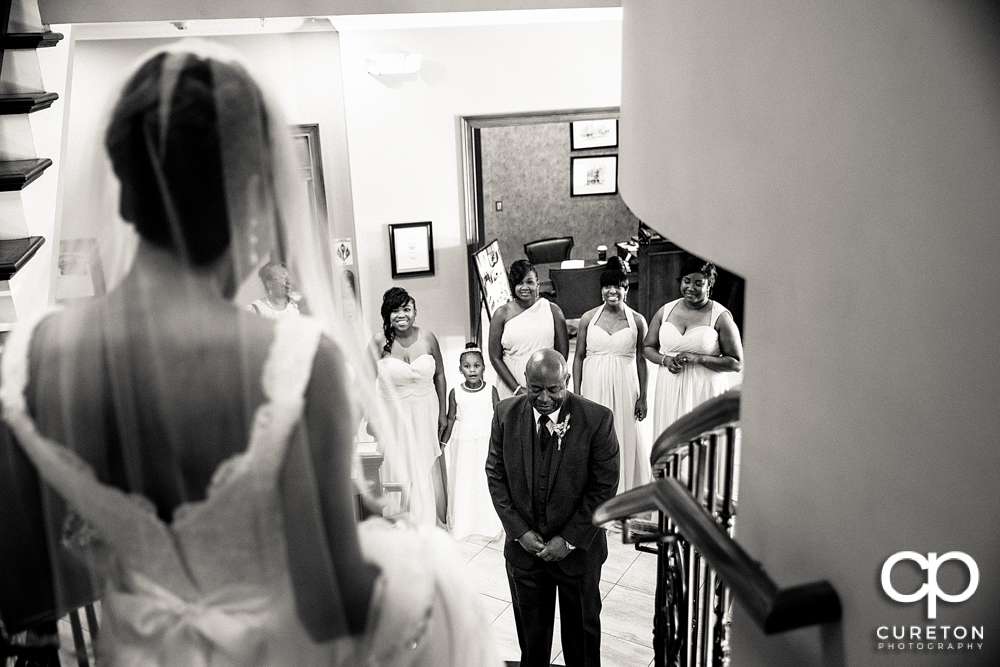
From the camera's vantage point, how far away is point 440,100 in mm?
6723

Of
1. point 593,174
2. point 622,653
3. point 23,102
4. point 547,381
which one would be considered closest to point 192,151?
point 23,102

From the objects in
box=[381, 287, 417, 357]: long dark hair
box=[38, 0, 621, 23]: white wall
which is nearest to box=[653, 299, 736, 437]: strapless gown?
box=[381, 287, 417, 357]: long dark hair

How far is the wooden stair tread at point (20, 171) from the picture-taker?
2398 mm

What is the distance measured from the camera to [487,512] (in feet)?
18.4

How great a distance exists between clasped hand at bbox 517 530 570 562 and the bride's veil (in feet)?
8.49

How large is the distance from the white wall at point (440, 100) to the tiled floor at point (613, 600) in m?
2.23

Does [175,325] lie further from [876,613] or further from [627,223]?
[627,223]

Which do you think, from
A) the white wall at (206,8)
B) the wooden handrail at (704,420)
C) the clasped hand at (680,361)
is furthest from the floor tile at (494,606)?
the white wall at (206,8)

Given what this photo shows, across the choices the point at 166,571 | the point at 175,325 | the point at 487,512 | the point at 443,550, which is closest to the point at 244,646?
the point at 166,571

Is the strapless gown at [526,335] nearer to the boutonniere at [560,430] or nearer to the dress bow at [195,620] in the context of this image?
the boutonniere at [560,430]

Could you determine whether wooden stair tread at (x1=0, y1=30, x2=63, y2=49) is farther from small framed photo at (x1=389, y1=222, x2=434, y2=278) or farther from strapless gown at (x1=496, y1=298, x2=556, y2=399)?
small framed photo at (x1=389, y1=222, x2=434, y2=278)

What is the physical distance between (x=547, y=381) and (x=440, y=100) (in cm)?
361

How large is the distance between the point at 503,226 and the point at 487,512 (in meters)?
8.42

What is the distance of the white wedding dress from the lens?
1.23 metres
